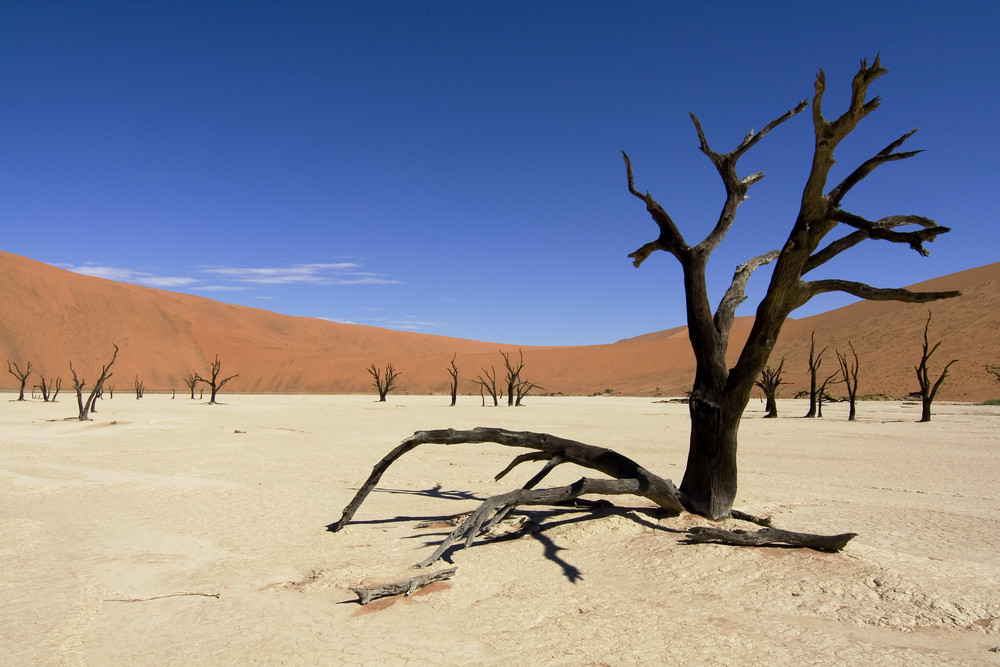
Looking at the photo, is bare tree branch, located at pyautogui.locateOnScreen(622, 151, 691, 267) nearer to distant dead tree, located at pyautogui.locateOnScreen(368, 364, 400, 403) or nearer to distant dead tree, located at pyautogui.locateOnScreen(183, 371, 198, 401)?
distant dead tree, located at pyautogui.locateOnScreen(368, 364, 400, 403)

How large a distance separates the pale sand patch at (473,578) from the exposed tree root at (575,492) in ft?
0.42

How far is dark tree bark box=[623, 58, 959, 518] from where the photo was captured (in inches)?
189

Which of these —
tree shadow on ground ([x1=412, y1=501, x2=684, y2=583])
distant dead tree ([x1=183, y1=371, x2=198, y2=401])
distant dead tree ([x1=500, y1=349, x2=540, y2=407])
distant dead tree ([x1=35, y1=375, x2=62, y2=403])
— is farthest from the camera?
distant dead tree ([x1=183, y1=371, x2=198, y2=401])

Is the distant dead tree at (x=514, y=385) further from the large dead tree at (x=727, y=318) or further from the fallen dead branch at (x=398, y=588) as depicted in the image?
the fallen dead branch at (x=398, y=588)

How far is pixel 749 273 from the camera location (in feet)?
19.4

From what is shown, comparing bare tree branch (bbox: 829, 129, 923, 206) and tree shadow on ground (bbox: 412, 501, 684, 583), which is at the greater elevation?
bare tree branch (bbox: 829, 129, 923, 206)

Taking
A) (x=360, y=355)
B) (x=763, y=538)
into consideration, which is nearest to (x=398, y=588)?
(x=763, y=538)

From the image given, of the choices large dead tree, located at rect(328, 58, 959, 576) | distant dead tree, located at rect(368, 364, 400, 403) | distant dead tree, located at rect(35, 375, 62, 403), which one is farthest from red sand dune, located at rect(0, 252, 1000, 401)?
large dead tree, located at rect(328, 58, 959, 576)

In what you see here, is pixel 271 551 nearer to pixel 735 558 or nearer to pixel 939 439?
pixel 735 558

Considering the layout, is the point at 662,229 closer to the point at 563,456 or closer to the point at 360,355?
the point at 563,456

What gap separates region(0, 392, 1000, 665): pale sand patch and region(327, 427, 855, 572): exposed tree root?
0.42ft

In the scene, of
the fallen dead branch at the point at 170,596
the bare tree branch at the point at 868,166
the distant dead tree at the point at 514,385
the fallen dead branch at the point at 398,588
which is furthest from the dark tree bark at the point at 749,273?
the distant dead tree at the point at 514,385

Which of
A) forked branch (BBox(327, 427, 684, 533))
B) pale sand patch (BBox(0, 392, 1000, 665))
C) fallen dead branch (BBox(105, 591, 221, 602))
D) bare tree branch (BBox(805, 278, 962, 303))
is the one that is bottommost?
fallen dead branch (BBox(105, 591, 221, 602))

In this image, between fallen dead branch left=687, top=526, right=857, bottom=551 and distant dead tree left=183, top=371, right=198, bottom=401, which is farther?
distant dead tree left=183, top=371, right=198, bottom=401
